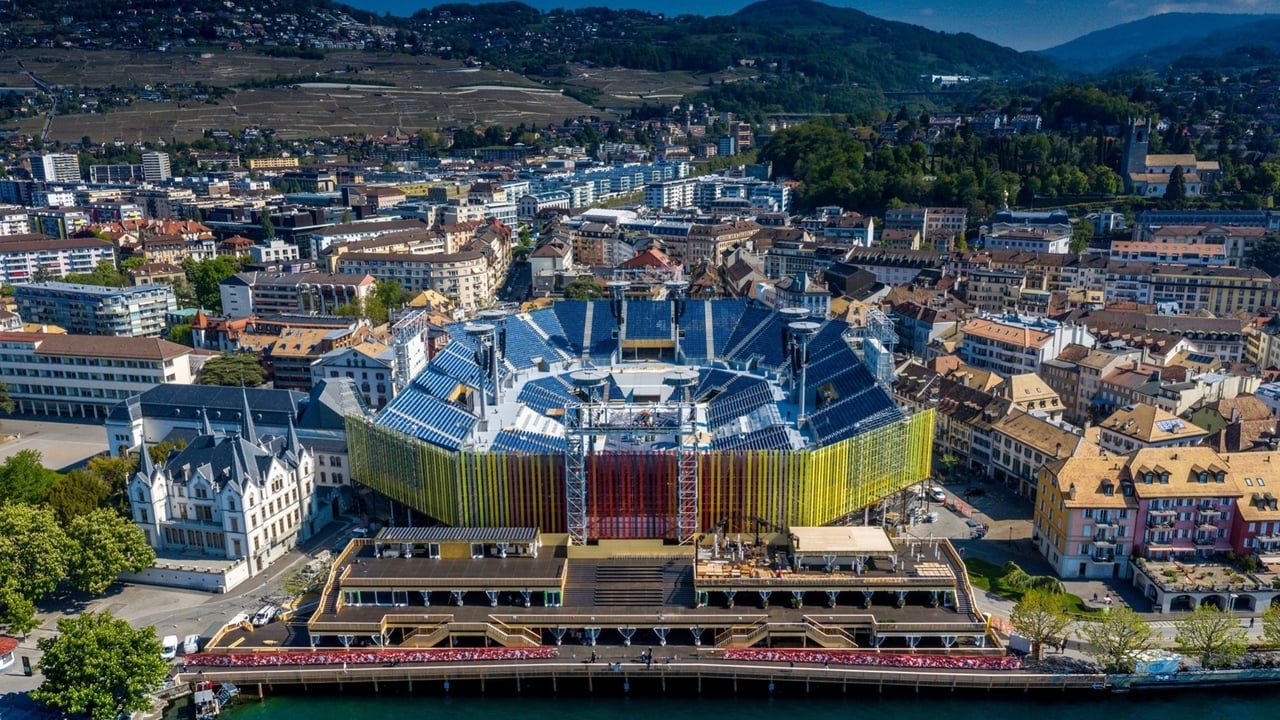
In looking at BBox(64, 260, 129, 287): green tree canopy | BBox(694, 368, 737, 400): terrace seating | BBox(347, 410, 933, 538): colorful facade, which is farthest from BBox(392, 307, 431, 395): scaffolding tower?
BBox(64, 260, 129, 287): green tree canopy

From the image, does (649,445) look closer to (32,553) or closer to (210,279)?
(32,553)

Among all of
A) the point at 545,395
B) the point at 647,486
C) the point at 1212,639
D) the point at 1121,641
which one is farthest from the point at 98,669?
the point at 1212,639

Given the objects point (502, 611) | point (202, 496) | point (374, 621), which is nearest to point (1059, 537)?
point (502, 611)

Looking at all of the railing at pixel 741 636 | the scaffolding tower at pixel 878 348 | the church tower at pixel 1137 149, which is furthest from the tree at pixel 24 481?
the church tower at pixel 1137 149

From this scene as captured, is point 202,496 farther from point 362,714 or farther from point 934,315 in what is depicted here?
point 934,315

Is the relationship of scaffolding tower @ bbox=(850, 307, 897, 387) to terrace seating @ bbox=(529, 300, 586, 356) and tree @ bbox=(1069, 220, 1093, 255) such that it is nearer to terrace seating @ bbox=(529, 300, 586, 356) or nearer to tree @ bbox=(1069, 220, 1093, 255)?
terrace seating @ bbox=(529, 300, 586, 356)

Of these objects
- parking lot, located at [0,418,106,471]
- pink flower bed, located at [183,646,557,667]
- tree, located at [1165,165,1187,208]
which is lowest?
pink flower bed, located at [183,646,557,667]
